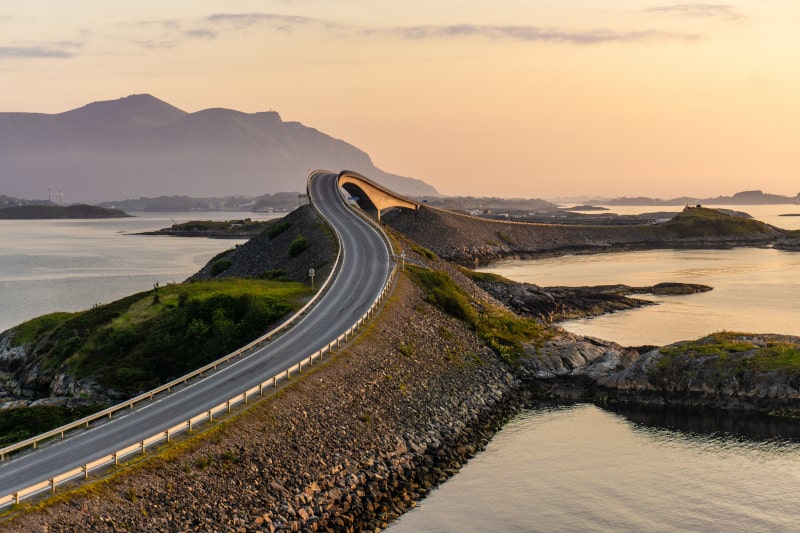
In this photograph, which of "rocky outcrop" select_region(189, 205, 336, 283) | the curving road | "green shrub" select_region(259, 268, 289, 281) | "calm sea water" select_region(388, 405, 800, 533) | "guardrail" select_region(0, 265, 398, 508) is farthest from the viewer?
"rocky outcrop" select_region(189, 205, 336, 283)

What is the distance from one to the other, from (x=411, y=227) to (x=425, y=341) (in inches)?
5192

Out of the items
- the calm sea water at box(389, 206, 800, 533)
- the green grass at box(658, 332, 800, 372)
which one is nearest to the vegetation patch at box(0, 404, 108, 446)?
the calm sea water at box(389, 206, 800, 533)

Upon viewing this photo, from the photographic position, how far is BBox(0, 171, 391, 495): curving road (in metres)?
35.6

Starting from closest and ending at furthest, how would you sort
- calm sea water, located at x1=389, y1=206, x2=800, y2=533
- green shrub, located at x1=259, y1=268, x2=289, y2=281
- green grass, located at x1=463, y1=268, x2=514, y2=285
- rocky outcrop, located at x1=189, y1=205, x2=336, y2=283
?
1. calm sea water, located at x1=389, y1=206, x2=800, y2=533
2. green shrub, located at x1=259, y1=268, x2=289, y2=281
3. rocky outcrop, located at x1=189, y1=205, x2=336, y2=283
4. green grass, located at x1=463, y1=268, x2=514, y2=285

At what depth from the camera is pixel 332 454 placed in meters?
43.7

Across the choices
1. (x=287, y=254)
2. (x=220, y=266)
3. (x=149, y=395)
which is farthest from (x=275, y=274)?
(x=149, y=395)

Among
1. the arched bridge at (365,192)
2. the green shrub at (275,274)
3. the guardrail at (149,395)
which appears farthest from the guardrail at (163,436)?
the arched bridge at (365,192)

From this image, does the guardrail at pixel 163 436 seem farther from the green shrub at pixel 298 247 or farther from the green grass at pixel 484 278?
the green grass at pixel 484 278

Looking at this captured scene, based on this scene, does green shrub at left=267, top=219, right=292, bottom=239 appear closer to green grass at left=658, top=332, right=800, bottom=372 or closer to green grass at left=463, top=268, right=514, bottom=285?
green grass at left=463, top=268, right=514, bottom=285

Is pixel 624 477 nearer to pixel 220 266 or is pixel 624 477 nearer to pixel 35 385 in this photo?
pixel 35 385

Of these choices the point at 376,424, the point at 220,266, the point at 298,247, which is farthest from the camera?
the point at 220,266

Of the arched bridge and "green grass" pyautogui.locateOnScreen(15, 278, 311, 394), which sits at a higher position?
the arched bridge

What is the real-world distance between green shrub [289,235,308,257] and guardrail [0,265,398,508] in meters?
43.8

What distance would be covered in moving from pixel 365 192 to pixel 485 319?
92.3 metres
